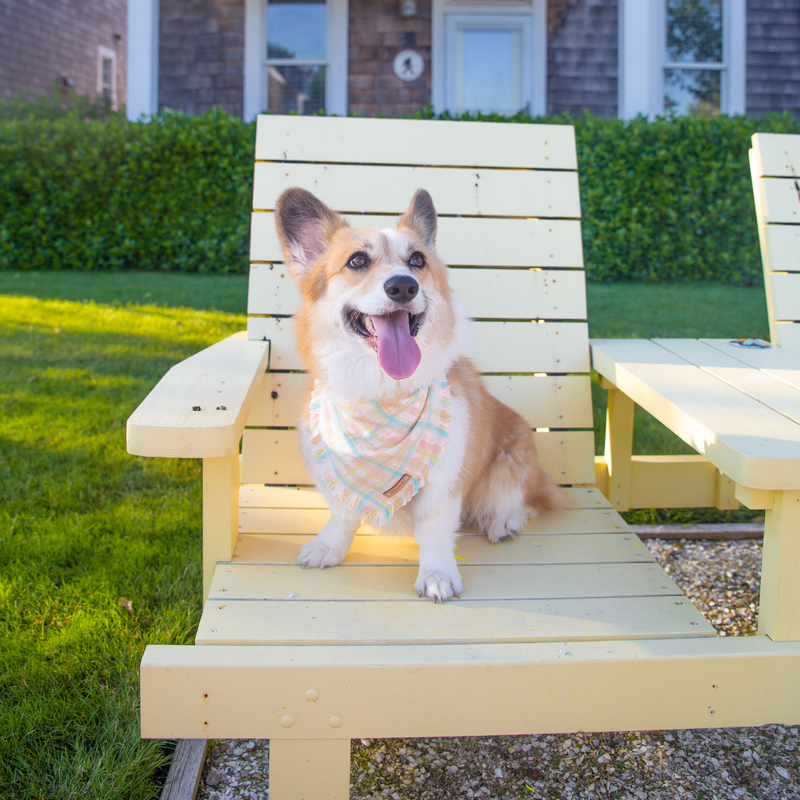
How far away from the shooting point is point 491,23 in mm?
8297

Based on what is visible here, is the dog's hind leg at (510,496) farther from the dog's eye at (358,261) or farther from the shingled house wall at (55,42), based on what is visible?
the shingled house wall at (55,42)

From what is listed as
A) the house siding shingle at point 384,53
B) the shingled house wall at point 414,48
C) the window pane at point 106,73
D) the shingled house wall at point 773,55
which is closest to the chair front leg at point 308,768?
the shingled house wall at point 414,48

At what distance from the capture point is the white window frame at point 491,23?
26.5 ft

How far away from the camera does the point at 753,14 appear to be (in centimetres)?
817

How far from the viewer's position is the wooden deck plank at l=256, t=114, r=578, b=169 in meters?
2.58

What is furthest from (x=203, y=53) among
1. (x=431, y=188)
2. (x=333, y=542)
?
(x=333, y=542)

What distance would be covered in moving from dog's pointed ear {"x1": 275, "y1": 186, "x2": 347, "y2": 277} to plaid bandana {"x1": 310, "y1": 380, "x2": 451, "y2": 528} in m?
0.45

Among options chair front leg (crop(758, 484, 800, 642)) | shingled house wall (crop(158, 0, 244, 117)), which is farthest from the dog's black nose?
shingled house wall (crop(158, 0, 244, 117))

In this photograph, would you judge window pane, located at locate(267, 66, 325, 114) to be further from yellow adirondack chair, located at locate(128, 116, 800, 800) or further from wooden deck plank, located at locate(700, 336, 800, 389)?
wooden deck plank, located at locate(700, 336, 800, 389)

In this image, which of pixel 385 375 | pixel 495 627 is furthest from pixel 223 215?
pixel 495 627

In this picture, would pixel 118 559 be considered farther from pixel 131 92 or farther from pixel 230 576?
pixel 131 92

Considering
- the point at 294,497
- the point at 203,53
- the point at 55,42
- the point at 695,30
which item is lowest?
the point at 294,497

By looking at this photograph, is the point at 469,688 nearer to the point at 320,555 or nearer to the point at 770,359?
the point at 320,555

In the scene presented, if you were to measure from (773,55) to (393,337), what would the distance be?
8.76m
